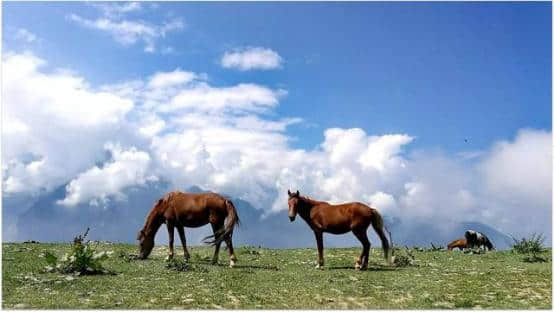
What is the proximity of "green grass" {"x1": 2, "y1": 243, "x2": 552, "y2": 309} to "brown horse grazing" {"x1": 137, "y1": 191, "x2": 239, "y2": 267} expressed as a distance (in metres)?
0.89

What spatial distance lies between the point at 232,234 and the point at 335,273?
426 centimetres

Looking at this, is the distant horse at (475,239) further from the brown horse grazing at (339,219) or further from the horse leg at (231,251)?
the horse leg at (231,251)

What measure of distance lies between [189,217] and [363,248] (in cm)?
655

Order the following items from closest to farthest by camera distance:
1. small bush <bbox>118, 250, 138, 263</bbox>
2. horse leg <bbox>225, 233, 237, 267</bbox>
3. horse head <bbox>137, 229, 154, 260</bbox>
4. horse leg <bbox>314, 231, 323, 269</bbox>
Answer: horse leg <bbox>314, 231, 323, 269</bbox>, horse leg <bbox>225, 233, 237, 267</bbox>, small bush <bbox>118, 250, 138, 263</bbox>, horse head <bbox>137, 229, 154, 260</bbox>

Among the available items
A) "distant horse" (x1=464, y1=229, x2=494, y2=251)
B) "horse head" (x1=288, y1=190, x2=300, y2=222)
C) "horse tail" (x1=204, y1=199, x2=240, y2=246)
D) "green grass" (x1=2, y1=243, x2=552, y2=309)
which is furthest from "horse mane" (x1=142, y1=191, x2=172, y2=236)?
"distant horse" (x1=464, y1=229, x2=494, y2=251)

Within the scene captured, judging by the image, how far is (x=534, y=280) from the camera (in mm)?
15102

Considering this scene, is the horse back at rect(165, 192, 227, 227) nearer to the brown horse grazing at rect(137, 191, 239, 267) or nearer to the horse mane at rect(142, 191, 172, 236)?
the brown horse grazing at rect(137, 191, 239, 267)

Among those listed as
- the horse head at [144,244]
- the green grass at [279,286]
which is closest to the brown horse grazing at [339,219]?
the green grass at [279,286]

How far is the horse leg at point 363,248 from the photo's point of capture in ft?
57.6

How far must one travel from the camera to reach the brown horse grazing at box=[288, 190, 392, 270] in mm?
17984

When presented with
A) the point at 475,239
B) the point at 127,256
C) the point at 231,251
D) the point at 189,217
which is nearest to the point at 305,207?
the point at 231,251

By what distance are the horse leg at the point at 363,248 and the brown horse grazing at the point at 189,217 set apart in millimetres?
4276

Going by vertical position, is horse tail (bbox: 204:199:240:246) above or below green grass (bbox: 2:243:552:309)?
above

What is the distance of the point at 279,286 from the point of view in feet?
45.6
